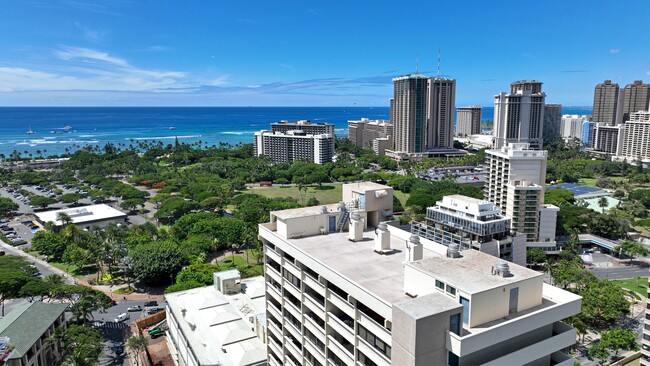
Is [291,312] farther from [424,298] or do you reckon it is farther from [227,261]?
[227,261]

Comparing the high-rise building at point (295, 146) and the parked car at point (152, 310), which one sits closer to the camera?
the parked car at point (152, 310)

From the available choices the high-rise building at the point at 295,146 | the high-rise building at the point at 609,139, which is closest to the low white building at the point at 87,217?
the high-rise building at the point at 295,146

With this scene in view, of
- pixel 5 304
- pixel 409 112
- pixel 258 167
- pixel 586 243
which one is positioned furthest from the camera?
pixel 409 112

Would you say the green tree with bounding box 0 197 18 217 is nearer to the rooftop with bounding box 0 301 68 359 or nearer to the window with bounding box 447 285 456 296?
the rooftop with bounding box 0 301 68 359

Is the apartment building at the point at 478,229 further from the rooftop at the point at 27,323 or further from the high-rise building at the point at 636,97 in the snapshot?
the high-rise building at the point at 636,97

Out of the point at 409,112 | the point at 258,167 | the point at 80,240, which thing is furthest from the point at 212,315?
the point at 409,112
